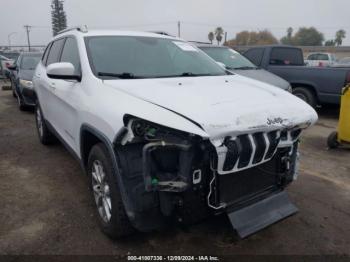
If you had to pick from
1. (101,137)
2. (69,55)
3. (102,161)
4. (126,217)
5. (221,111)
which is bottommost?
(126,217)

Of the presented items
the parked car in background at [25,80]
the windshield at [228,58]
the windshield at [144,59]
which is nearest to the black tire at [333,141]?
the windshield at [228,58]

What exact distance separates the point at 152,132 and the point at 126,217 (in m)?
0.78

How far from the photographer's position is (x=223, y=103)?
239cm

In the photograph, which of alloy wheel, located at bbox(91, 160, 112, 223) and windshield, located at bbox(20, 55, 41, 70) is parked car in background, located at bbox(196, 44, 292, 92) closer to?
alloy wheel, located at bbox(91, 160, 112, 223)

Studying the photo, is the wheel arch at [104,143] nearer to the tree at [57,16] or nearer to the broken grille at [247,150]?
the broken grille at [247,150]

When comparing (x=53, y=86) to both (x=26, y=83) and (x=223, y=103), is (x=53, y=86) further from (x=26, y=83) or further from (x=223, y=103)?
(x=26, y=83)

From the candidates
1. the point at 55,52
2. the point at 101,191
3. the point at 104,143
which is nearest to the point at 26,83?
the point at 55,52

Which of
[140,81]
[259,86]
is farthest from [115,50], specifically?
[259,86]

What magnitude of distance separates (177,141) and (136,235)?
1.19 meters

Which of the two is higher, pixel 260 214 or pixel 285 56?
pixel 285 56

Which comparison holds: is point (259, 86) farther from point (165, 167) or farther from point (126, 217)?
point (126, 217)

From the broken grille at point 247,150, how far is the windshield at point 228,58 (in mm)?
5105

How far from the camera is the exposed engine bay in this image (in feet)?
7.25

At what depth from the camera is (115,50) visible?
11.3 ft
